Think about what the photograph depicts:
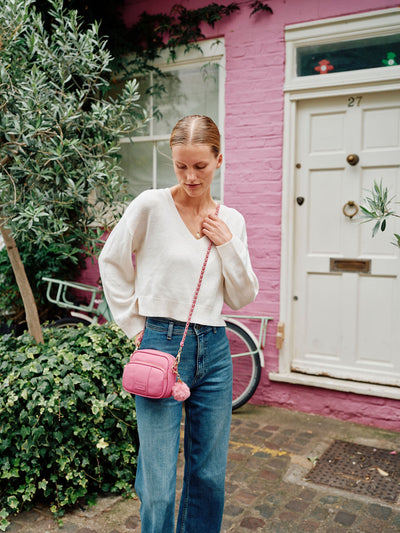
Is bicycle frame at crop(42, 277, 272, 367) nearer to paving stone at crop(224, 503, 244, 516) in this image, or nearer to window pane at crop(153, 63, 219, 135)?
paving stone at crop(224, 503, 244, 516)

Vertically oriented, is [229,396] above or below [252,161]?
below

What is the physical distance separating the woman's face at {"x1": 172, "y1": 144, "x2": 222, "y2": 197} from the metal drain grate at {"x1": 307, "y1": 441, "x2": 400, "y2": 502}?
2.47 m

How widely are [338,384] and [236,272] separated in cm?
285

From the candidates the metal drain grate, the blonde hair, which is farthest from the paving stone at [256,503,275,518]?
the blonde hair

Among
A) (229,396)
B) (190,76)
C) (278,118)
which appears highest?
(190,76)

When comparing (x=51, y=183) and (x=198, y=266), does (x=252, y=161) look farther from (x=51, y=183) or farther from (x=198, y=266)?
(x=198, y=266)

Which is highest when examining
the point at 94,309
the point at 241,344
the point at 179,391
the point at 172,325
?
the point at 172,325

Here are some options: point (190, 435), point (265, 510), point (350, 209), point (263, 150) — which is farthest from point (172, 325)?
point (263, 150)

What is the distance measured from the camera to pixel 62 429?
2.98 metres

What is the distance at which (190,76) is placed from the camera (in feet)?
17.0

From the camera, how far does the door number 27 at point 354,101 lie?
4.36 m

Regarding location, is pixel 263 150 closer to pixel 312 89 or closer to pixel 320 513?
pixel 312 89

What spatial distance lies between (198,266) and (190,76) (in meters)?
3.77

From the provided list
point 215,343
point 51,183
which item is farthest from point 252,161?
point 215,343
